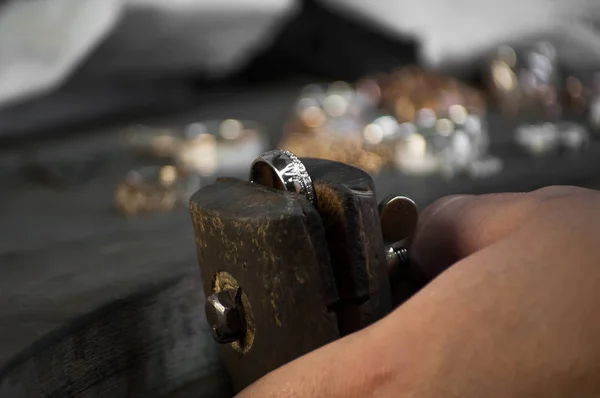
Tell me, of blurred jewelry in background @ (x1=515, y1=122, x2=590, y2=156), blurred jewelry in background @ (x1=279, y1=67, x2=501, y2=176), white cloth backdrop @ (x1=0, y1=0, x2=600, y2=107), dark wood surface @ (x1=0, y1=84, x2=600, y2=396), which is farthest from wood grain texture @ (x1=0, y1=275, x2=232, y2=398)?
white cloth backdrop @ (x1=0, y1=0, x2=600, y2=107)

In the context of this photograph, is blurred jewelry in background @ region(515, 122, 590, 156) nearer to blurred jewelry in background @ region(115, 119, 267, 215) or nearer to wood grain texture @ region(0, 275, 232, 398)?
blurred jewelry in background @ region(115, 119, 267, 215)

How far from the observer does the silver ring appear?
0.46 meters

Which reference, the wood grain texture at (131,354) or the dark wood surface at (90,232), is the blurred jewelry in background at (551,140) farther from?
the wood grain texture at (131,354)

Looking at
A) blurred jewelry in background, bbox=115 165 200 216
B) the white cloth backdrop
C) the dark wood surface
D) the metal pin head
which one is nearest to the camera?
the metal pin head

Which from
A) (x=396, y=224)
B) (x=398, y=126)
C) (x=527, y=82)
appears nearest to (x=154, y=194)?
(x=398, y=126)

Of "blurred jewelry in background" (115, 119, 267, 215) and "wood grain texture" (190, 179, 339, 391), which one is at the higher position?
"wood grain texture" (190, 179, 339, 391)

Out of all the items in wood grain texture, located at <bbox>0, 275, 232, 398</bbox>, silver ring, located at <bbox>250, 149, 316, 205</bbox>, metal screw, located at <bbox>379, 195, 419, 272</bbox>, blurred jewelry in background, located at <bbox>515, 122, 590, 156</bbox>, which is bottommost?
blurred jewelry in background, located at <bbox>515, 122, 590, 156</bbox>

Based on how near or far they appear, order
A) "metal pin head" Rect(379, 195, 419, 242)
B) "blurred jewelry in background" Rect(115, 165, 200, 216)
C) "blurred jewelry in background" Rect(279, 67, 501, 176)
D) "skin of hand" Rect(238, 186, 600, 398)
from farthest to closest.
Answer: "blurred jewelry in background" Rect(279, 67, 501, 176) → "blurred jewelry in background" Rect(115, 165, 200, 216) → "metal pin head" Rect(379, 195, 419, 242) → "skin of hand" Rect(238, 186, 600, 398)

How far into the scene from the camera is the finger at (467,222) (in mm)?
449

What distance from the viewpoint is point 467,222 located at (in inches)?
19.1

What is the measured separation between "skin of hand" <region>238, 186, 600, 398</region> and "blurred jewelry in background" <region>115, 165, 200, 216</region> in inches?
24.5

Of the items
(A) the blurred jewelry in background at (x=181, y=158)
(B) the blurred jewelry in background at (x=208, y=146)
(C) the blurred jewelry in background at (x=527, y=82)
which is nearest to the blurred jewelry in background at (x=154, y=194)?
(A) the blurred jewelry in background at (x=181, y=158)

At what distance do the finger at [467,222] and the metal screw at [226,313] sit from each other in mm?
133

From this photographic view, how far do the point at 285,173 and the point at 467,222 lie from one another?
120 millimetres
